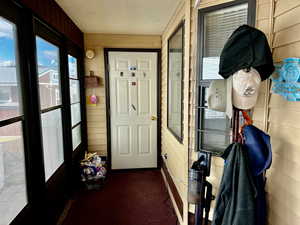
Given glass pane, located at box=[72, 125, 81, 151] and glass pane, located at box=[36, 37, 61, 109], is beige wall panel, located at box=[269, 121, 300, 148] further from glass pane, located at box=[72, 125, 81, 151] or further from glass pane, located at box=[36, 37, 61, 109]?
glass pane, located at box=[72, 125, 81, 151]

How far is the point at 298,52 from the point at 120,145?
9.45 ft

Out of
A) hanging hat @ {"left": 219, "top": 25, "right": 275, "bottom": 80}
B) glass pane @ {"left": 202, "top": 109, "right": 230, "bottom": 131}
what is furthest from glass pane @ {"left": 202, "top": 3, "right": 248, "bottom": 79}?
hanging hat @ {"left": 219, "top": 25, "right": 275, "bottom": 80}

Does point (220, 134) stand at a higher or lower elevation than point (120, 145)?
higher

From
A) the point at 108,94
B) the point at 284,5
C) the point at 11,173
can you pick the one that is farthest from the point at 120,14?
the point at 11,173

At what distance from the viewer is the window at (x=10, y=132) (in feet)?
4.09

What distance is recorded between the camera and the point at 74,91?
114 inches

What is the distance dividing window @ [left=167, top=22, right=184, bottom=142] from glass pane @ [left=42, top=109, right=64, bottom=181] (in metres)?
1.39

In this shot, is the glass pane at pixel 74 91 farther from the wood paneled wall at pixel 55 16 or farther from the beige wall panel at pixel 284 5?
the beige wall panel at pixel 284 5

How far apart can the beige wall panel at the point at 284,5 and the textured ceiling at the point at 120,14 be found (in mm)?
1114

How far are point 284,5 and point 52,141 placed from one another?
227cm

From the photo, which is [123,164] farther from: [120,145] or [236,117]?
[236,117]

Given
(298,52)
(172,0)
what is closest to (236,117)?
(298,52)

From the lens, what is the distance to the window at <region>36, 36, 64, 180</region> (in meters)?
1.84

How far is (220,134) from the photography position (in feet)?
5.68
